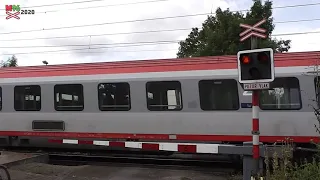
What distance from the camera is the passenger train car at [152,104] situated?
8953 mm

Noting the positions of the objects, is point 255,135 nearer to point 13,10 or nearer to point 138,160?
point 138,160

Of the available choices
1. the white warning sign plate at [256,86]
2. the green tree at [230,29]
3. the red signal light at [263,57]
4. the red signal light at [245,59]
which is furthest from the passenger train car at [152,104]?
the green tree at [230,29]

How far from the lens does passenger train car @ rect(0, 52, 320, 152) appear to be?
29.4 ft

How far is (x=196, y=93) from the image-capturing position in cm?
968

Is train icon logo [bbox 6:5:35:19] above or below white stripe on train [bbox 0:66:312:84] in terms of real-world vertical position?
above

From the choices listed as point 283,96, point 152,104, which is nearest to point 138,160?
point 152,104

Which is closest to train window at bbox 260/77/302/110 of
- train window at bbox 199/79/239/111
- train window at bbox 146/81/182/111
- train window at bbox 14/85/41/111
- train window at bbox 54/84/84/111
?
train window at bbox 199/79/239/111

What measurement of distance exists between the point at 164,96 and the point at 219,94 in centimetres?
151

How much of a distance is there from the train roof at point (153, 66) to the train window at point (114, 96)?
0.41 meters

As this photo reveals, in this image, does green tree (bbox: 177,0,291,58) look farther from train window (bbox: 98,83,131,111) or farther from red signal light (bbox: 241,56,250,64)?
red signal light (bbox: 241,56,250,64)

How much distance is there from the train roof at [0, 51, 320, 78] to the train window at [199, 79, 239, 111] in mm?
402

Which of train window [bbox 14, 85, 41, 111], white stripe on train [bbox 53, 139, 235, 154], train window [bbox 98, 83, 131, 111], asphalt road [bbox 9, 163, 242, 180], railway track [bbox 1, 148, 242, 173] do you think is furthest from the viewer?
A: train window [bbox 14, 85, 41, 111]

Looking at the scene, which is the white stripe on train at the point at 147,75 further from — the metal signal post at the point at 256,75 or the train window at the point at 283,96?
the metal signal post at the point at 256,75

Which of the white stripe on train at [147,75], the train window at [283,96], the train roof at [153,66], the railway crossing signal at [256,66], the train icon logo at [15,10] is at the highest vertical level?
the train icon logo at [15,10]
